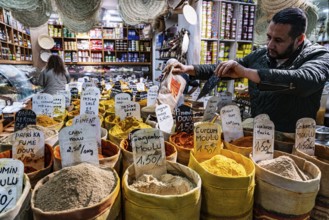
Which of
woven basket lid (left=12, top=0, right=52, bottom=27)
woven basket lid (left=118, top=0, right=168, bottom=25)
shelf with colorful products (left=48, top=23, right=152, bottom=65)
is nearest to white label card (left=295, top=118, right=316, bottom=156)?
woven basket lid (left=118, top=0, right=168, bottom=25)

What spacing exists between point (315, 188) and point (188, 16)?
2529 millimetres

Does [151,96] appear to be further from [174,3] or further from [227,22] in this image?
[174,3]

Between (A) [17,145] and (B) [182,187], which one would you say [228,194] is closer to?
(B) [182,187]

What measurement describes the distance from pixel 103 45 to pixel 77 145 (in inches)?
303

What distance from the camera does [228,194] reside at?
2.15 feet

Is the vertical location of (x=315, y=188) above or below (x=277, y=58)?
below

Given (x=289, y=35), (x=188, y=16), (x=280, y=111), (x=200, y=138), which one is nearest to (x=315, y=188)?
(x=200, y=138)

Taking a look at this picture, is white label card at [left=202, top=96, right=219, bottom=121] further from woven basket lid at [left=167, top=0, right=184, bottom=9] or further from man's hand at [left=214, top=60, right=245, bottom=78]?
woven basket lid at [left=167, top=0, right=184, bottom=9]

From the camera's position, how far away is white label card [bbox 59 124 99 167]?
720 millimetres

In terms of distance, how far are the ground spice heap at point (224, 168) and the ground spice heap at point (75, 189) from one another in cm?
29

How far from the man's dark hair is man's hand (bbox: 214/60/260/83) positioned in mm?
445

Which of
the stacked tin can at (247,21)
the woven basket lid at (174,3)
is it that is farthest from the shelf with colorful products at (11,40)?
the stacked tin can at (247,21)

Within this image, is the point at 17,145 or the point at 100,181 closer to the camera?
the point at 100,181

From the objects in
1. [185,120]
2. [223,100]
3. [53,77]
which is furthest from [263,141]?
[53,77]
